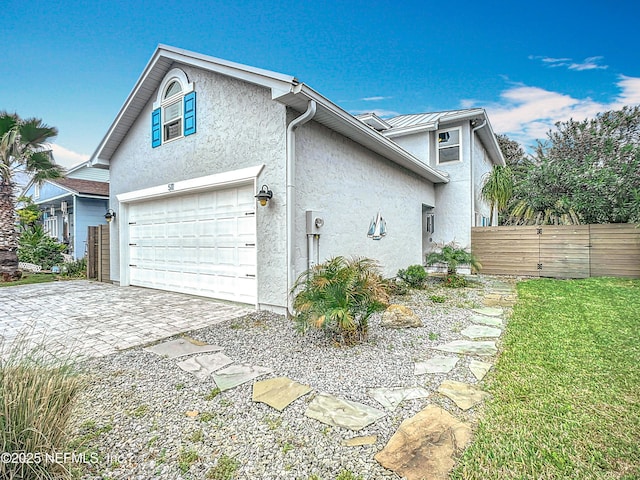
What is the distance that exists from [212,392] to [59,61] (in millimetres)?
15027

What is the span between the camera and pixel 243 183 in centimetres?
648

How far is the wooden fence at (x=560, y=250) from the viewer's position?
9.59 m

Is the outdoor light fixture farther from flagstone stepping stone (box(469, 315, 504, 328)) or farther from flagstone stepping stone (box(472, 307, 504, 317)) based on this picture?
flagstone stepping stone (box(472, 307, 504, 317))

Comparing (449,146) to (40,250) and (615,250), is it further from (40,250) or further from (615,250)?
(40,250)

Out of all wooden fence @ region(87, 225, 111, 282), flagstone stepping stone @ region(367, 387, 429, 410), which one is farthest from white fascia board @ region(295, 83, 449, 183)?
wooden fence @ region(87, 225, 111, 282)

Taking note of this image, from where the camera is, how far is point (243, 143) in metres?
6.39

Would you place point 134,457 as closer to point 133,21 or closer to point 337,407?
point 337,407

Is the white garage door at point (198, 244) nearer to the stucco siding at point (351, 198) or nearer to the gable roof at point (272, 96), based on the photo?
the stucco siding at point (351, 198)

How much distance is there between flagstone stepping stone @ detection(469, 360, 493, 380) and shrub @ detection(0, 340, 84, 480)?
11.2ft

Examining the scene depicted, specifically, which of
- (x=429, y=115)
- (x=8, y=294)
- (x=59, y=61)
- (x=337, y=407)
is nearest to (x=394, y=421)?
(x=337, y=407)

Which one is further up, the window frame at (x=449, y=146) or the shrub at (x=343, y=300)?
the window frame at (x=449, y=146)

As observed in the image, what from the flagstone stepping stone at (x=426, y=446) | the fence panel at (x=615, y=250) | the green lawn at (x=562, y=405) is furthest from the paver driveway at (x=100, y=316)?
the fence panel at (x=615, y=250)

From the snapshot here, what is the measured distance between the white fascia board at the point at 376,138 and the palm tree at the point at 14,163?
10378mm

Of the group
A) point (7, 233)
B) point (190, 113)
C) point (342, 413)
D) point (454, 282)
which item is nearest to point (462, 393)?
point (342, 413)
